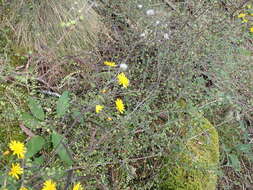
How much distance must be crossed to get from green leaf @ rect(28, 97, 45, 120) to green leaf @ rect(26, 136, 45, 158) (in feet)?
0.37

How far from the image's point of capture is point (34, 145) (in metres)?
1.49

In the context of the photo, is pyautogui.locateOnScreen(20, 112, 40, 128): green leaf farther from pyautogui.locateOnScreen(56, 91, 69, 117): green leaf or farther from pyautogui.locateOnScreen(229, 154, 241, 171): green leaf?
pyautogui.locateOnScreen(229, 154, 241, 171): green leaf

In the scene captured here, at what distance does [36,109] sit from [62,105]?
13 centimetres

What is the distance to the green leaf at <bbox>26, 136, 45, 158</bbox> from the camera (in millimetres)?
1464

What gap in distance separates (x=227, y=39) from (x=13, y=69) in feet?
5.90

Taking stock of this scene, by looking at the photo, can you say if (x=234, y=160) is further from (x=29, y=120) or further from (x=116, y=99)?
(x=29, y=120)

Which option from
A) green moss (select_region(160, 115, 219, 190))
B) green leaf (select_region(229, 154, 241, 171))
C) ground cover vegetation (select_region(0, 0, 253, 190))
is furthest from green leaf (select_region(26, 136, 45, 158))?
green leaf (select_region(229, 154, 241, 171))

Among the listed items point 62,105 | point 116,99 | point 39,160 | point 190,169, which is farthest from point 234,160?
point 39,160

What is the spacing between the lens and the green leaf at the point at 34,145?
4.80ft

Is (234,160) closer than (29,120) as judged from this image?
No

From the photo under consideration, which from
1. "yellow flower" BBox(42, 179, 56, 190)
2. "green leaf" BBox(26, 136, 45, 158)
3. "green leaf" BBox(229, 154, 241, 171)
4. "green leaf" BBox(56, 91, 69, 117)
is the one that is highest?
"green leaf" BBox(56, 91, 69, 117)

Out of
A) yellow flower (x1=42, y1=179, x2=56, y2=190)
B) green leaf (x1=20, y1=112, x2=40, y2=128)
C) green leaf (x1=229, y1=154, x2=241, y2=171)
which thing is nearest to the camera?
yellow flower (x1=42, y1=179, x2=56, y2=190)

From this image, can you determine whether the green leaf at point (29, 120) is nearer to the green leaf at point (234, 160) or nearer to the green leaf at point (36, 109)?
the green leaf at point (36, 109)

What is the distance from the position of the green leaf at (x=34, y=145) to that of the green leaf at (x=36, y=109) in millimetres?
113
